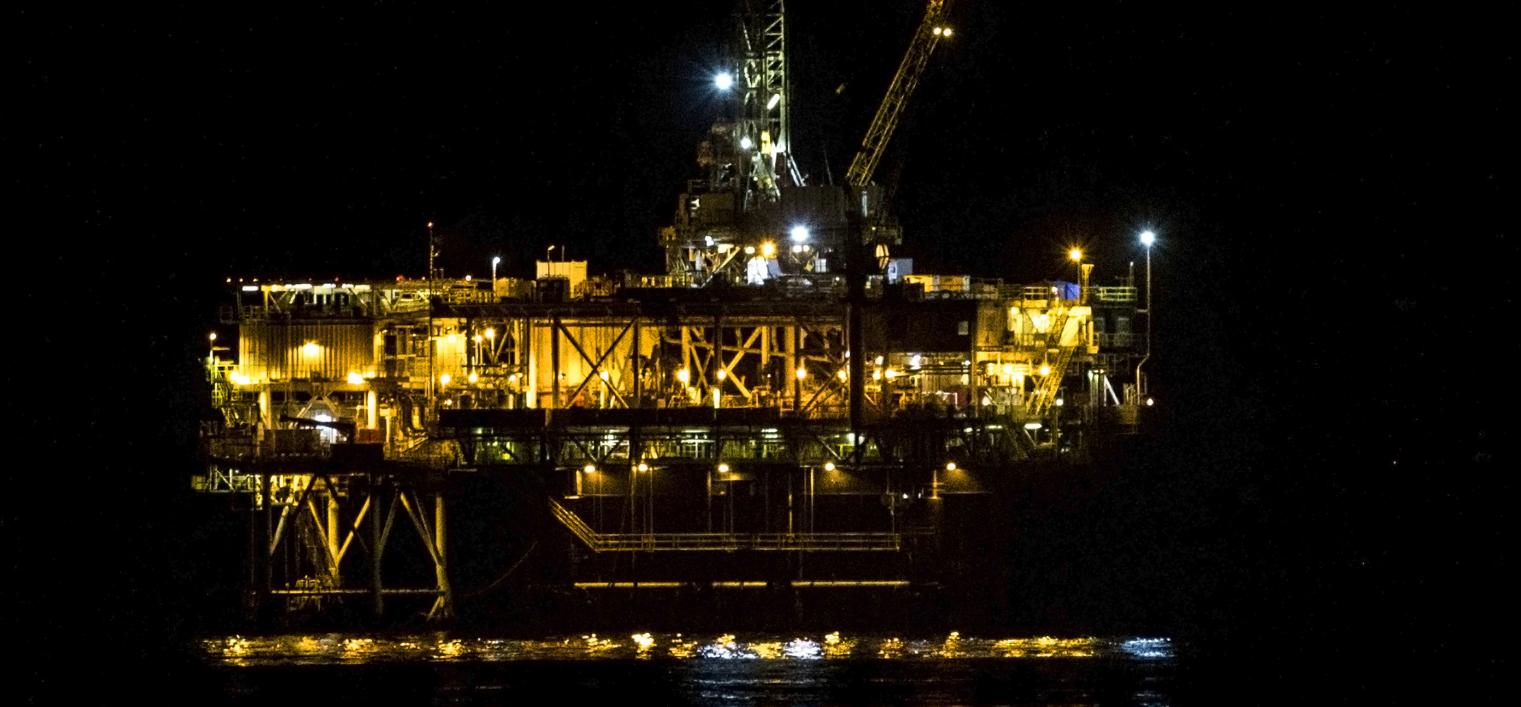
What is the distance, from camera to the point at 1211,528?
89812 millimetres

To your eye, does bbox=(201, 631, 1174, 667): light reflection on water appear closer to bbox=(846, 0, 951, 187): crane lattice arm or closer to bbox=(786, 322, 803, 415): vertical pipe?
bbox=(786, 322, 803, 415): vertical pipe

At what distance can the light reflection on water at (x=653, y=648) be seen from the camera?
238 ft

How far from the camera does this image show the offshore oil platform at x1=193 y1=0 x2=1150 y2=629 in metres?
77.4

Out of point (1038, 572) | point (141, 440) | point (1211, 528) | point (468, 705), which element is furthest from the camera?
point (141, 440)

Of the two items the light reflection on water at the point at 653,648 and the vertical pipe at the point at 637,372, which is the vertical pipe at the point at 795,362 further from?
the light reflection on water at the point at 653,648

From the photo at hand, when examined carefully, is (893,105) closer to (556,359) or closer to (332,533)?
(556,359)

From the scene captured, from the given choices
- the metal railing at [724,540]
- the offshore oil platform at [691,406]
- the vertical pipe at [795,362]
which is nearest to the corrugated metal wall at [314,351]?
the offshore oil platform at [691,406]

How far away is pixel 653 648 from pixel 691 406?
700cm

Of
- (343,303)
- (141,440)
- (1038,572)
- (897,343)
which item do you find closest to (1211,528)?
(1038,572)

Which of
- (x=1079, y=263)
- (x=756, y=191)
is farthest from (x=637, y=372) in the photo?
(x=1079, y=263)

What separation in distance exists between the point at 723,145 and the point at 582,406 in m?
10.5

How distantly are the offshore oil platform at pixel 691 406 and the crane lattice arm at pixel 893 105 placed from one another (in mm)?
2614

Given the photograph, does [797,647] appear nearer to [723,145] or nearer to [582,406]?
[582,406]

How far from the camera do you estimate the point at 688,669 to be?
70938 mm
